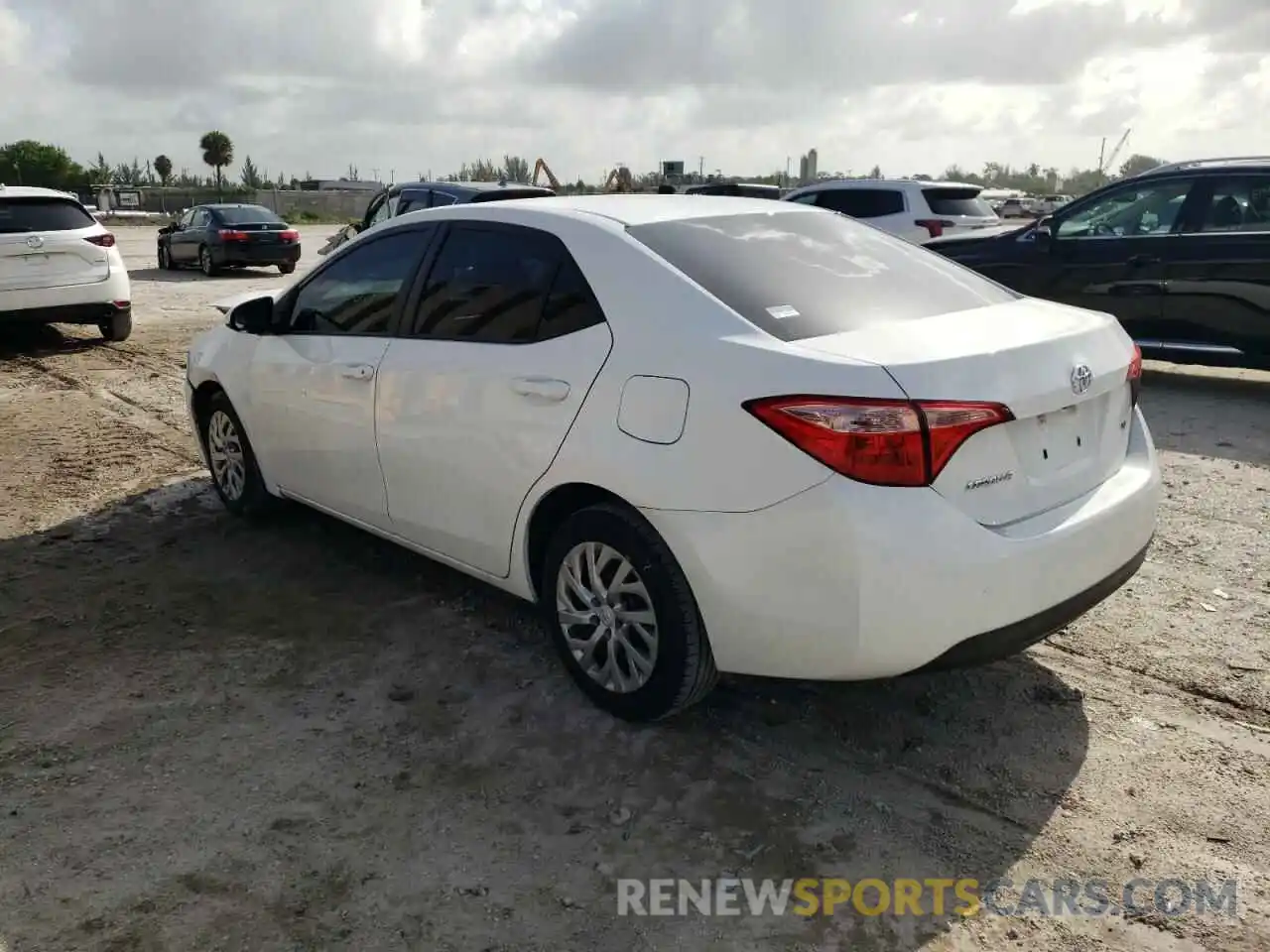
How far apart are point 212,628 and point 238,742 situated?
3.20ft

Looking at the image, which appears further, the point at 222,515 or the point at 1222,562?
the point at 222,515

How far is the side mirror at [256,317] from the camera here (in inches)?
191

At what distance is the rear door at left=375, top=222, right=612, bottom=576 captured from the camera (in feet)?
11.2

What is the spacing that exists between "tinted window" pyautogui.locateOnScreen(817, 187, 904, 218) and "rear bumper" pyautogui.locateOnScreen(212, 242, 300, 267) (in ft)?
38.1

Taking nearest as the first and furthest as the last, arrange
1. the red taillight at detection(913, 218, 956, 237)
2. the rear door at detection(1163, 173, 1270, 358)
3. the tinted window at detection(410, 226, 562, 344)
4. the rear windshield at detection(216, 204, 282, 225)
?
the tinted window at detection(410, 226, 562, 344)
the rear door at detection(1163, 173, 1270, 358)
the red taillight at detection(913, 218, 956, 237)
the rear windshield at detection(216, 204, 282, 225)

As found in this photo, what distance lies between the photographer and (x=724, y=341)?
2.98m

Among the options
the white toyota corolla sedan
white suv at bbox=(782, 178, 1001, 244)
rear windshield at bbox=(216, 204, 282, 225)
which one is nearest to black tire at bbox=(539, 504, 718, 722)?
the white toyota corolla sedan

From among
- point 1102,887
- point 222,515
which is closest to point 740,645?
point 1102,887

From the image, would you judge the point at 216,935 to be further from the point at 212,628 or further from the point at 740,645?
the point at 212,628

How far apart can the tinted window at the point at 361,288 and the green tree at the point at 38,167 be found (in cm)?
5295

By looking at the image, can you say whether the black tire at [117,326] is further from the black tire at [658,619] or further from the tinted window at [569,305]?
the black tire at [658,619]

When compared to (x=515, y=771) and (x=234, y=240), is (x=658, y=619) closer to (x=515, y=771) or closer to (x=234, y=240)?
(x=515, y=771)

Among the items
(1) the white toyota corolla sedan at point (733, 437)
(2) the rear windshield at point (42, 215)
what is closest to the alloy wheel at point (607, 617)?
(1) the white toyota corolla sedan at point (733, 437)

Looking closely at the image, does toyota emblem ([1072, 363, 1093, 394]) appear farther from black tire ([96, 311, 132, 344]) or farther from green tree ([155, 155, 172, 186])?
green tree ([155, 155, 172, 186])
